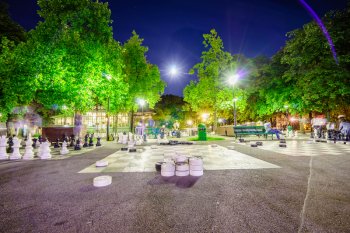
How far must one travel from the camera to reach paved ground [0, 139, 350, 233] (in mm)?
2906

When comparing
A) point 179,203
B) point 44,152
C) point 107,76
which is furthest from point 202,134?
point 179,203

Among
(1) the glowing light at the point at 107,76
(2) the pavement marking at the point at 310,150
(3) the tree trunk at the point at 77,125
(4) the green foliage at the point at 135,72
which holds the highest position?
(4) the green foliage at the point at 135,72

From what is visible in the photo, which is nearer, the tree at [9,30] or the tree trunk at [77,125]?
the tree trunk at [77,125]

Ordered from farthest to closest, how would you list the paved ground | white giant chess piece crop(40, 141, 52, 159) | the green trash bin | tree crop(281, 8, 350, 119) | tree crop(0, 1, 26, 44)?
the green trash bin < tree crop(281, 8, 350, 119) < tree crop(0, 1, 26, 44) < white giant chess piece crop(40, 141, 52, 159) < the paved ground

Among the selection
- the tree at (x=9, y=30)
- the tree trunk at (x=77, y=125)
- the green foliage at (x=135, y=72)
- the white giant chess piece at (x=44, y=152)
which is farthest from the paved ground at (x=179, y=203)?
the green foliage at (x=135, y=72)

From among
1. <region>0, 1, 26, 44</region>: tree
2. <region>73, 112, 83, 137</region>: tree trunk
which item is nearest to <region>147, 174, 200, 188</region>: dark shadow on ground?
<region>73, 112, 83, 137</region>: tree trunk

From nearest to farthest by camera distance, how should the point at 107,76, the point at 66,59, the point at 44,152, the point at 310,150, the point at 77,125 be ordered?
1. the point at 44,152
2. the point at 310,150
3. the point at 66,59
4. the point at 107,76
5. the point at 77,125

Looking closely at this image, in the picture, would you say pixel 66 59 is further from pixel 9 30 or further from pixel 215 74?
pixel 215 74

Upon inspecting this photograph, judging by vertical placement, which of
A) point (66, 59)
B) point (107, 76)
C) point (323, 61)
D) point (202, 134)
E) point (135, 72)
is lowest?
point (202, 134)

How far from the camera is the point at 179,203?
3732mm

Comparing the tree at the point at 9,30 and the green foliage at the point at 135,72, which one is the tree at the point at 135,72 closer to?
the green foliage at the point at 135,72

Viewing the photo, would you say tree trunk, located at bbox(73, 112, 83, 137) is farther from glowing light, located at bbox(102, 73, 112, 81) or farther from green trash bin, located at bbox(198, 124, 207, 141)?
green trash bin, located at bbox(198, 124, 207, 141)

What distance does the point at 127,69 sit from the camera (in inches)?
1021

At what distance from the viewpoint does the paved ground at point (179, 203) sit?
291 centimetres
